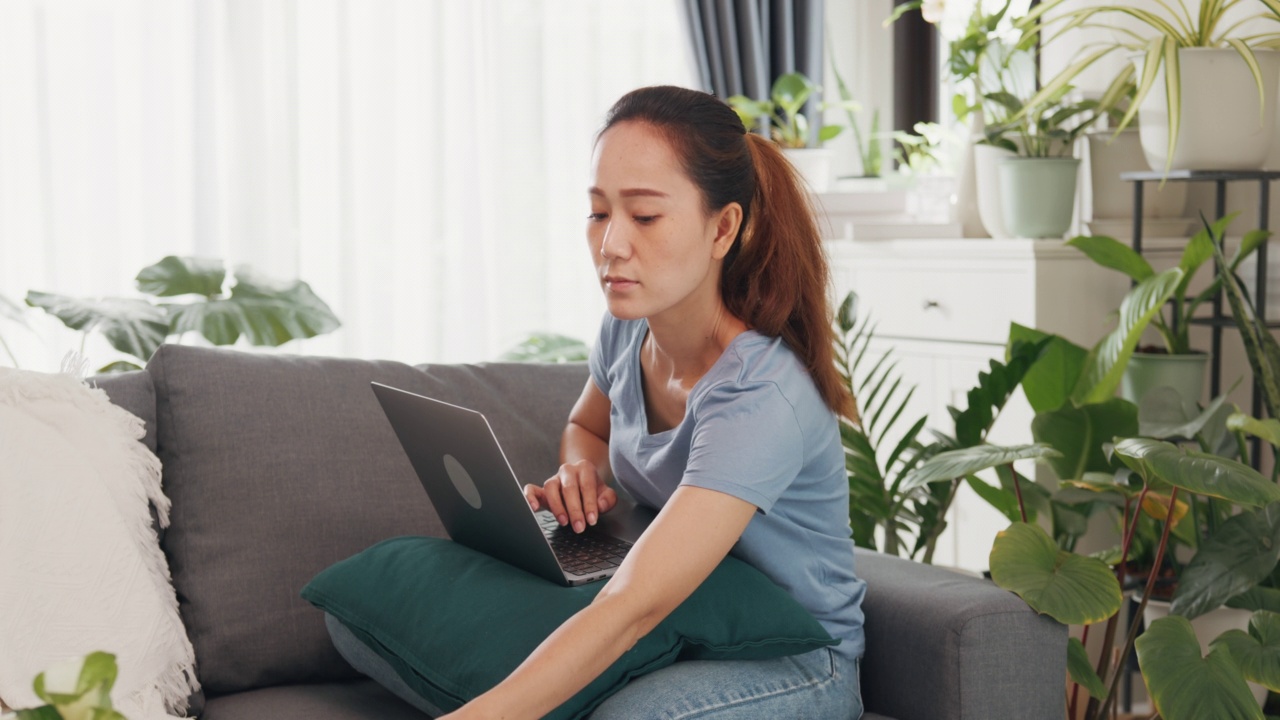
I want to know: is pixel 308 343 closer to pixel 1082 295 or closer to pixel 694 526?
pixel 1082 295

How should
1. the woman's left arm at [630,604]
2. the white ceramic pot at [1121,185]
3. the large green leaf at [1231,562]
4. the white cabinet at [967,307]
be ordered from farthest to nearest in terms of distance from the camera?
the white ceramic pot at [1121,185]
the white cabinet at [967,307]
the large green leaf at [1231,562]
the woman's left arm at [630,604]

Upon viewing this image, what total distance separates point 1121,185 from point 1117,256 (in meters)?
0.66

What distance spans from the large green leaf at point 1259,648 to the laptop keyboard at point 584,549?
0.74 m

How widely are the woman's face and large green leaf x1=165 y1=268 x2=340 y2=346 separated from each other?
1242 millimetres

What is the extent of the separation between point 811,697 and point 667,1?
304cm

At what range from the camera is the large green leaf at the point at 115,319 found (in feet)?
7.53

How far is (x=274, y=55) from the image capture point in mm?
3412

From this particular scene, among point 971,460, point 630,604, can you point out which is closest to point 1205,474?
point 971,460

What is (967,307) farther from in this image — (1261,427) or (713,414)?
(713,414)

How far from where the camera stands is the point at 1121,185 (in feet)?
9.65

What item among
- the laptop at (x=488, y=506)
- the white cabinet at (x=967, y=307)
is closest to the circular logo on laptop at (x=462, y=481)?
the laptop at (x=488, y=506)

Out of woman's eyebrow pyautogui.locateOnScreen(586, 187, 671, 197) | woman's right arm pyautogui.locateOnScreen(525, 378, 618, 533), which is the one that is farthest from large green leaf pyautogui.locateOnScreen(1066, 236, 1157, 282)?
woman's eyebrow pyautogui.locateOnScreen(586, 187, 671, 197)

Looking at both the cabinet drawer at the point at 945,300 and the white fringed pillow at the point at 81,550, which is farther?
the cabinet drawer at the point at 945,300

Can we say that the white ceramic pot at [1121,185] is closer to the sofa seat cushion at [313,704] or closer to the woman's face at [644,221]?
the woman's face at [644,221]
